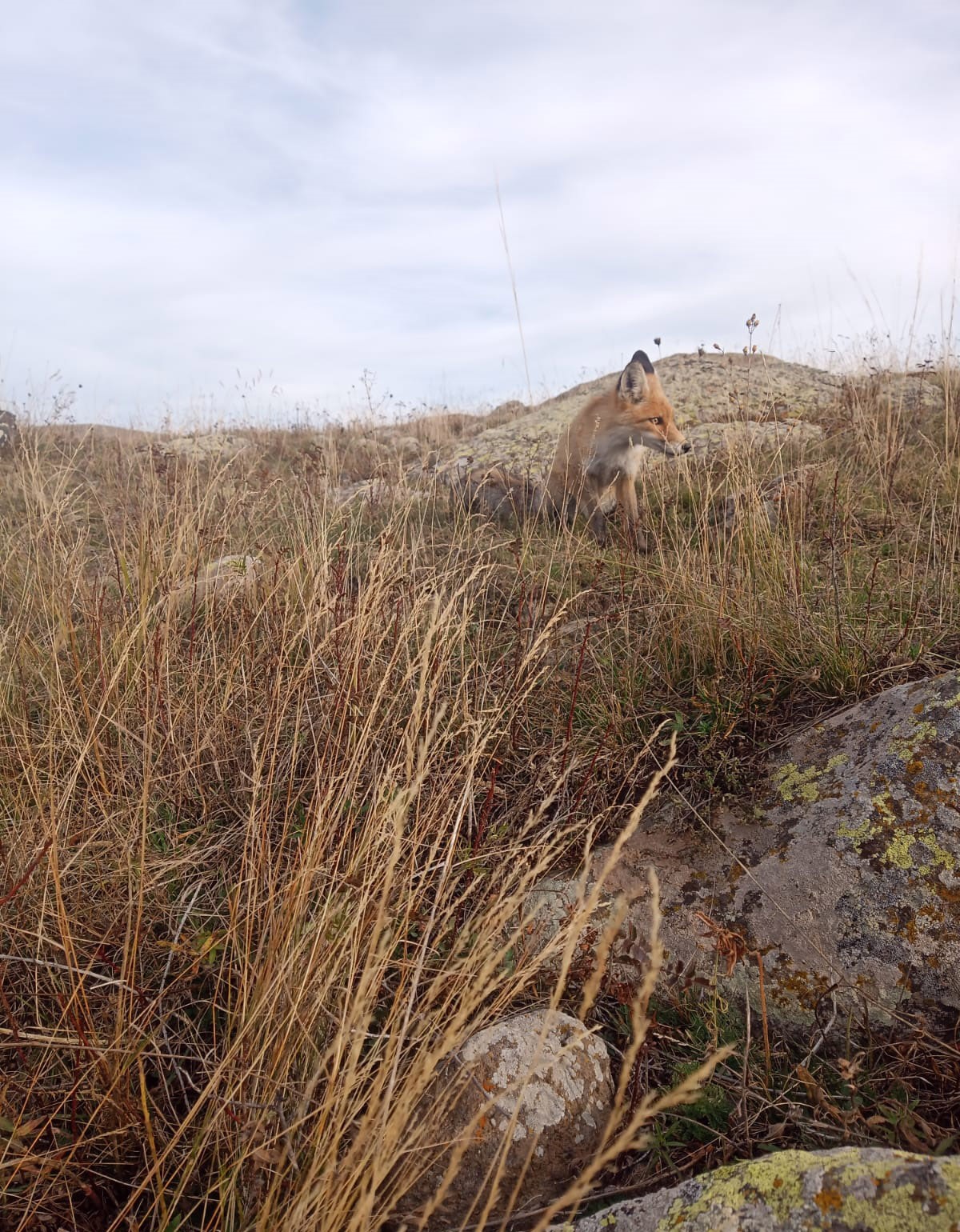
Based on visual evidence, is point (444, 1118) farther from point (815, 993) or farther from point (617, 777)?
point (617, 777)

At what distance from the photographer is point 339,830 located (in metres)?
2.47

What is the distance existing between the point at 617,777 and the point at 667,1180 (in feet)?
4.17

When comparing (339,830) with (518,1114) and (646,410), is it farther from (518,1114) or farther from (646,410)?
(646,410)

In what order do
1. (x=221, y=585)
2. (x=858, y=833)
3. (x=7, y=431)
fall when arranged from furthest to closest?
(x=7, y=431) → (x=221, y=585) → (x=858, y=833)

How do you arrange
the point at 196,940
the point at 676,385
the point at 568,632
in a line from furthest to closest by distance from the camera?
the point at 676,385, the point at 568,632, the point at 196,940

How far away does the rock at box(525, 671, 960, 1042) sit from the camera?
2.20m

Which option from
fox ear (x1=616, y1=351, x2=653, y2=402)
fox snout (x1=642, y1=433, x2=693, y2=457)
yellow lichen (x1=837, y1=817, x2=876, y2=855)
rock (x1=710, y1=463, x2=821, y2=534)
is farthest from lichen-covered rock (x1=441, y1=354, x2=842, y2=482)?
yellow lichen (x1=837, y1=817, x2=876, y2=855)

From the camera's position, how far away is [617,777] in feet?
9.52

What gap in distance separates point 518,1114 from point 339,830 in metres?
0.96

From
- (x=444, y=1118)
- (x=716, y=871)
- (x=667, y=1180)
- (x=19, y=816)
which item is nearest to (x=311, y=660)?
(x=19, y=816)

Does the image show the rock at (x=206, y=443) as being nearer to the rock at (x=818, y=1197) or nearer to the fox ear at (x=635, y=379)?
the fox ear at (x=635, y=379)

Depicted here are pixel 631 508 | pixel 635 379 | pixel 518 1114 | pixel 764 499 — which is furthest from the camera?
pixel 635 379

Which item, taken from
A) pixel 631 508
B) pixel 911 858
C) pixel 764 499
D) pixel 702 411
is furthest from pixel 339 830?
pixel 702 411

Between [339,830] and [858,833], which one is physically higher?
[339,830]
